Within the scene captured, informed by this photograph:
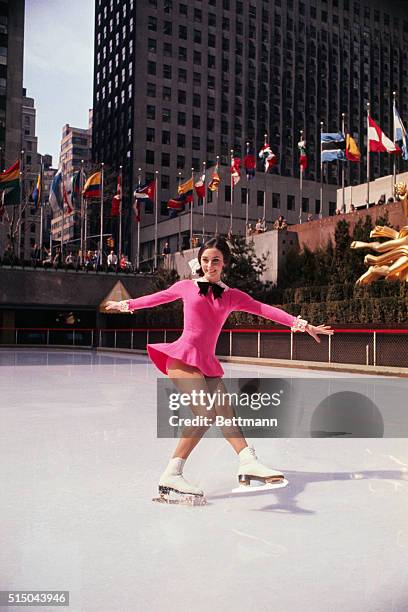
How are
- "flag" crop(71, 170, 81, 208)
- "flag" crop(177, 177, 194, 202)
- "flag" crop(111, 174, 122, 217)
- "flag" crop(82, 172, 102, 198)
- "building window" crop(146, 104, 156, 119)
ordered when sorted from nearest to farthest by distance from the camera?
1. "flag" crop(82, 172, 102, 198)
2. "flag" crop(71, 170, 81, 208)
3. "flag" crop(177, 177, 194, 202)
4. "flag" crop(111, 174, 122, 217)
5. "building window" crop(146, 104, 156, 119)

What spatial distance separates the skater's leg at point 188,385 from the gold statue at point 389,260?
20.1 meters

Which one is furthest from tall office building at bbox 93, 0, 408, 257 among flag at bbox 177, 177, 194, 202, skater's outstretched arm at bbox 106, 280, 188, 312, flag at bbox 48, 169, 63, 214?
skater's outstretched arm at bbox 106, 280, 188, 312

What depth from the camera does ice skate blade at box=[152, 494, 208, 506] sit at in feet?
15.3

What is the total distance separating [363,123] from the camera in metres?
108

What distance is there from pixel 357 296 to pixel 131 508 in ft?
69.1

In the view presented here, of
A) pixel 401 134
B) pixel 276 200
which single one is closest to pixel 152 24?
pixel 276 200

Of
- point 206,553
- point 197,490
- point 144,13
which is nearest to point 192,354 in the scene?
point 197,490

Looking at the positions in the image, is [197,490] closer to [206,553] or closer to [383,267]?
[206,553]

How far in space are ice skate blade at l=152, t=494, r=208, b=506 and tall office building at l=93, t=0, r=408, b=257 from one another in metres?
69.5

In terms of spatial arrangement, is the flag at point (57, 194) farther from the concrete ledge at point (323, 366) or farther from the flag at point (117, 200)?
the concrete ledge at point (323, 366)

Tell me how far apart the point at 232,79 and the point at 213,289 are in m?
96.4

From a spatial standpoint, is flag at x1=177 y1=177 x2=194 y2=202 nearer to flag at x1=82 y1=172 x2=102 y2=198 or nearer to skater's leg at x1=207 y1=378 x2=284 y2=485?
flag at x1=82 y1=172 x2=102 y2=198

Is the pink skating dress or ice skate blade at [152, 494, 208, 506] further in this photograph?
ice skate blade at [152, 494, 208, 506]

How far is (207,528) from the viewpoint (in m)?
4.09
